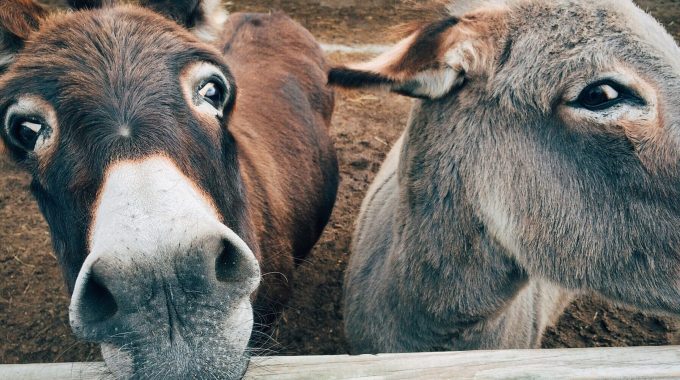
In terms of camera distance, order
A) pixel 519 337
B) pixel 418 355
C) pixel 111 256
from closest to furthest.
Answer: pixel 111 256, pixel 418 355, pixel 519 337

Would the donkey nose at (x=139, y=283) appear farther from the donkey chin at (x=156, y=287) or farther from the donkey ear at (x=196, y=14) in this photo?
the donkey ear at (x=196, y=14)

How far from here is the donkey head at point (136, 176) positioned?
55.7 inches

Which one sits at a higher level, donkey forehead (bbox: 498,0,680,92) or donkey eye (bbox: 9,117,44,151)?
donkey forehead (bbox: 498,0,680,92)

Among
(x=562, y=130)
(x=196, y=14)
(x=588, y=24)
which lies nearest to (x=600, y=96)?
(x=562, y=130)

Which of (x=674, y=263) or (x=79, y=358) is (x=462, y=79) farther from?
(x=79, y=358)

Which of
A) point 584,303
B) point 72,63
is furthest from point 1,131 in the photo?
point 584,303

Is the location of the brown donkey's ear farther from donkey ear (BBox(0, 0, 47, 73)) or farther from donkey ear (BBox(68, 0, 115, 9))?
donkey ear (BBox(0, 0, 47, 73))

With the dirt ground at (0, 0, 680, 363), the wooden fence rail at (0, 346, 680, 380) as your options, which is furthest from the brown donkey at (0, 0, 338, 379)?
the dirt ground at (0, 0, 680, 363)

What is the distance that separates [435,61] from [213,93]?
2.85 feet

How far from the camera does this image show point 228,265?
1.55 m

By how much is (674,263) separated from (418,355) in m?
0.97

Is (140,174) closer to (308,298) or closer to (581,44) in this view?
(581,44)

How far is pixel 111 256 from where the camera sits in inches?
54.1

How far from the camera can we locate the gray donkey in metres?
1.77
